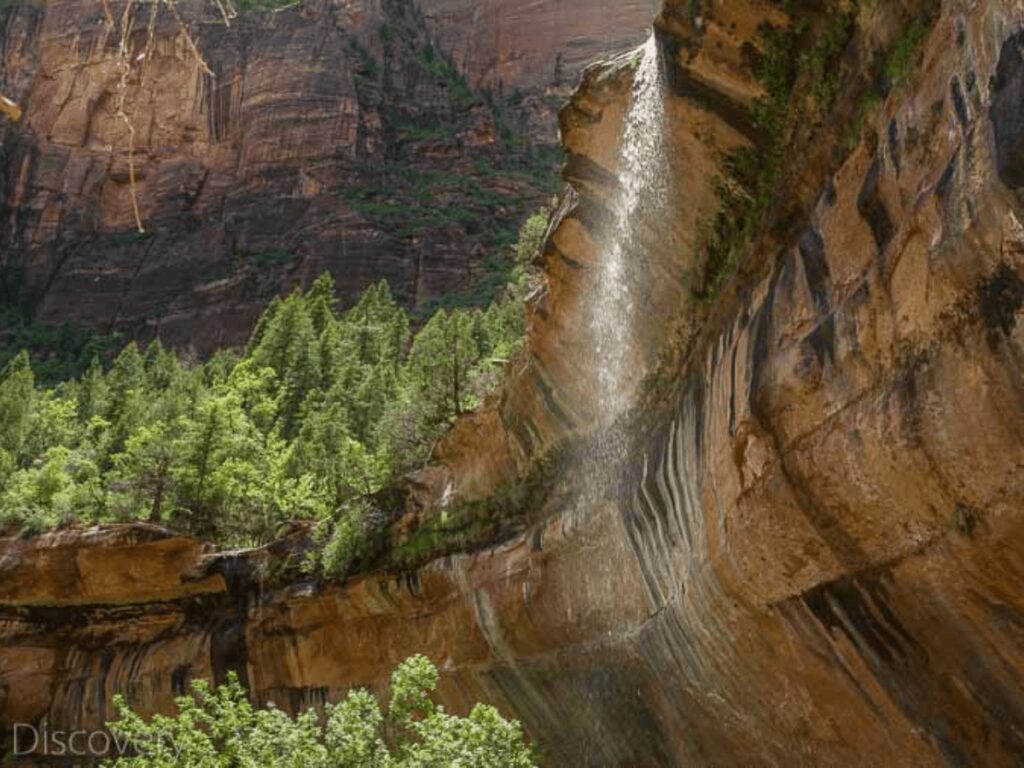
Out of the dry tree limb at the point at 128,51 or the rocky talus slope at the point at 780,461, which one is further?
the rocky talus slope at the point at 780,461

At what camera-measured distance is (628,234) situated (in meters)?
13.8

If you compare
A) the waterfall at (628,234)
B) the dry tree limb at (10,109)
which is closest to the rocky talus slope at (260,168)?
the waterfall at (628,234)

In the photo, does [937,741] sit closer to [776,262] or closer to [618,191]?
[776,262]

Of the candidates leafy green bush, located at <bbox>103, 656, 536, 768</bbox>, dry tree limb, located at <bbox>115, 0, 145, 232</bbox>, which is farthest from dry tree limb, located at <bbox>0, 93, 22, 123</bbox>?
leafy green bush, located at <bbox>103, 656, 536, 768</bbox>

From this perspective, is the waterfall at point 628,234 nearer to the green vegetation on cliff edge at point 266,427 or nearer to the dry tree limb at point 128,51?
the green vegetation on cliff edge at point 266,427

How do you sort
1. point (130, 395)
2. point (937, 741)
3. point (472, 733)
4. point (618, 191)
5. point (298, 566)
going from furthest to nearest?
1. point (130, 395)
2. point (298, 566)
3. point (618, 191)
4. point (472, 733)
5. point (937, 741)

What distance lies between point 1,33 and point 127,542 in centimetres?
8236

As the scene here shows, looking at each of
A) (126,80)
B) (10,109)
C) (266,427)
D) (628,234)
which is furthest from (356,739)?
(266,427)

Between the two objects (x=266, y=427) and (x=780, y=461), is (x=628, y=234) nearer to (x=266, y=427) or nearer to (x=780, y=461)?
(x=780, y=461)

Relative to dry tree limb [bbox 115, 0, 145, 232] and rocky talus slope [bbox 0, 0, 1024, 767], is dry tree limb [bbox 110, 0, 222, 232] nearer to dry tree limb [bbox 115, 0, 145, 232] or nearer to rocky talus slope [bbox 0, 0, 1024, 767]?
dry tree limb [bbox 115, 0, 145, 232]

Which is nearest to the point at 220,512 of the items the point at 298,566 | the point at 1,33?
the point at 298,566

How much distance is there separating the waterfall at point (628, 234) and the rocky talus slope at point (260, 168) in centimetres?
5529

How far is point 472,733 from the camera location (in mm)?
11461

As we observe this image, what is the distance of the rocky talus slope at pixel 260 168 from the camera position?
74312 millimetres
